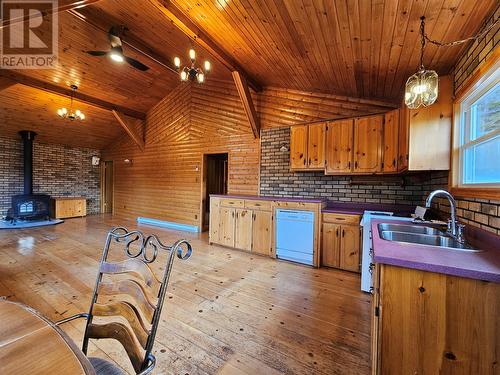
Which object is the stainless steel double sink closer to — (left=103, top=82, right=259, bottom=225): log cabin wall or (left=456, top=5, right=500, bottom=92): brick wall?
(left=456, top=5, right=500, bottom=92): brick wall

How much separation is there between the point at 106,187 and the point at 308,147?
28.4ft

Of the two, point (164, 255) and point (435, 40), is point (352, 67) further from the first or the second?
point (164, 255)

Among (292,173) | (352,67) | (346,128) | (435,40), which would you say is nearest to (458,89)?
(435,40)

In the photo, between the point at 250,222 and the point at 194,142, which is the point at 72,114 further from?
the point at 250,222

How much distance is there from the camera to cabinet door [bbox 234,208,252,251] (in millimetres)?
4074

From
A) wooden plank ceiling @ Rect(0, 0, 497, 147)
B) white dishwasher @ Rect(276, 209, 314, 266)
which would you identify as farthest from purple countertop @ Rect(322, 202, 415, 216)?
wooden plank ceiling @ Rect(0, 0, 497, 147)

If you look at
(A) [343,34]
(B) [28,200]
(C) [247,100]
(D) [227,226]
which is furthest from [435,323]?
(B) [28,200]

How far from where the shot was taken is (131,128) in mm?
6984

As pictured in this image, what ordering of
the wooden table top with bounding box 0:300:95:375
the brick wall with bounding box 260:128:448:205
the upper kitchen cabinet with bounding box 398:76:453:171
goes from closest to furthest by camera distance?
the wooden table top with bounding box 0:300:95:375 < the upper kitchen cabinet with bounding box 398:76:453:171 < the brick wall with bounding box 260:128:448:205

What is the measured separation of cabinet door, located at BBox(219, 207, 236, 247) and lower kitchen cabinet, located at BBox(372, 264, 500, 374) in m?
3.28

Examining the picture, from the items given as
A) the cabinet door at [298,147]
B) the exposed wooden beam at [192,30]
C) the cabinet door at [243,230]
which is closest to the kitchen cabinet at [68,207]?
the cabinet door at [243,230]

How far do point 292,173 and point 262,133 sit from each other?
115 centimetres

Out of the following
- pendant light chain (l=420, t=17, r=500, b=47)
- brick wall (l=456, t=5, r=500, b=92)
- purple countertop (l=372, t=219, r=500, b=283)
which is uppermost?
pendant light chain (l=420, t=17, r=500, b=47)

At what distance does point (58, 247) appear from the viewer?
4.22 metres
